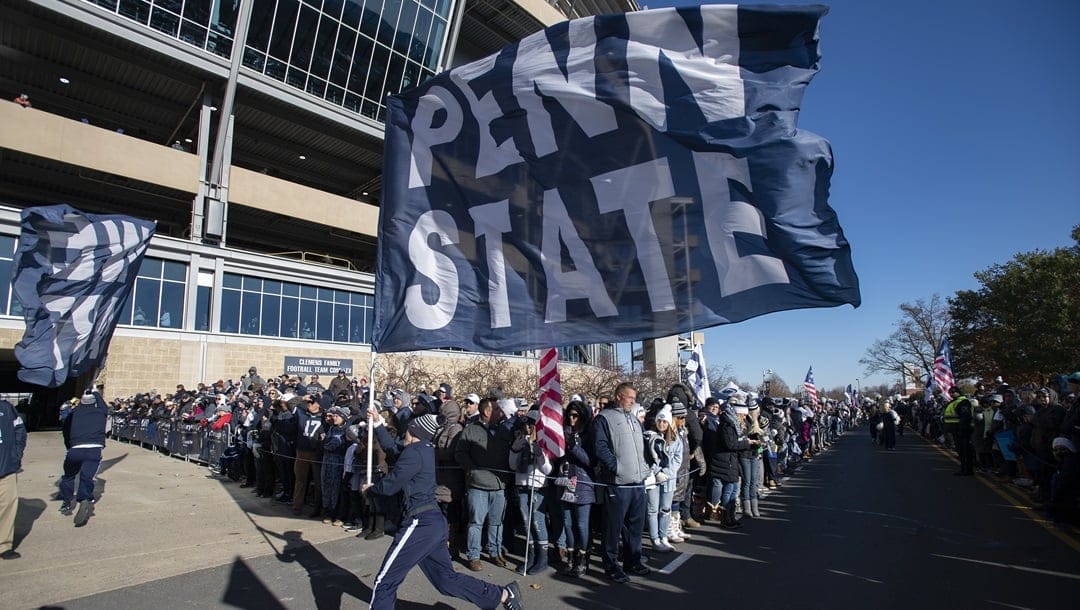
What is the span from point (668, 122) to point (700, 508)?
7233 mm

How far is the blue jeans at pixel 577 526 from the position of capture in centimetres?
674

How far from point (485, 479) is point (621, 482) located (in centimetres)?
166

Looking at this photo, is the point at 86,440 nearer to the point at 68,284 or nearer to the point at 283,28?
the point at 68,284

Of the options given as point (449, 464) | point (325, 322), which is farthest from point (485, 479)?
point (325, 322)

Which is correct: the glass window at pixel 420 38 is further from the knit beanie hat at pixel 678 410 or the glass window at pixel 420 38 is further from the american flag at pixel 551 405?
the american flag at pixel 551 405

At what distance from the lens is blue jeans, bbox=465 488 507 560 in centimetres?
699

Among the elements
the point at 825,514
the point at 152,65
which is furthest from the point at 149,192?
the point at 825,514

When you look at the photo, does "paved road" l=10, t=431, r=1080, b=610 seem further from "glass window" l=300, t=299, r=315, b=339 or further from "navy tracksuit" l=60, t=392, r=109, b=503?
"glass window" l=300, t=299, r=315, b=339

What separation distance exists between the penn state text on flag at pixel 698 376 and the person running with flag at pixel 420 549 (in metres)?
8.65

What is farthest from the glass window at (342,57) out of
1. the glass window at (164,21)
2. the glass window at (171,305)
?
the glass window at (171,305)

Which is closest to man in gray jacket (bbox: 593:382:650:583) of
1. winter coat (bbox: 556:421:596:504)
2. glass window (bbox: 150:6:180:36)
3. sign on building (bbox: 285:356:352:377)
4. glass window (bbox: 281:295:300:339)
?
winter coat (bbox: 556:421:596:504)

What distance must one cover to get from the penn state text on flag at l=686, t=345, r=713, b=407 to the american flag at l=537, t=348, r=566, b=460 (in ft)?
23.6

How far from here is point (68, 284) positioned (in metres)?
10.1

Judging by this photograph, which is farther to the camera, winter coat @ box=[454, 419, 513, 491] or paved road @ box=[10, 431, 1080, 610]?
winter coat @ box=[454, 419, 513, 491]
